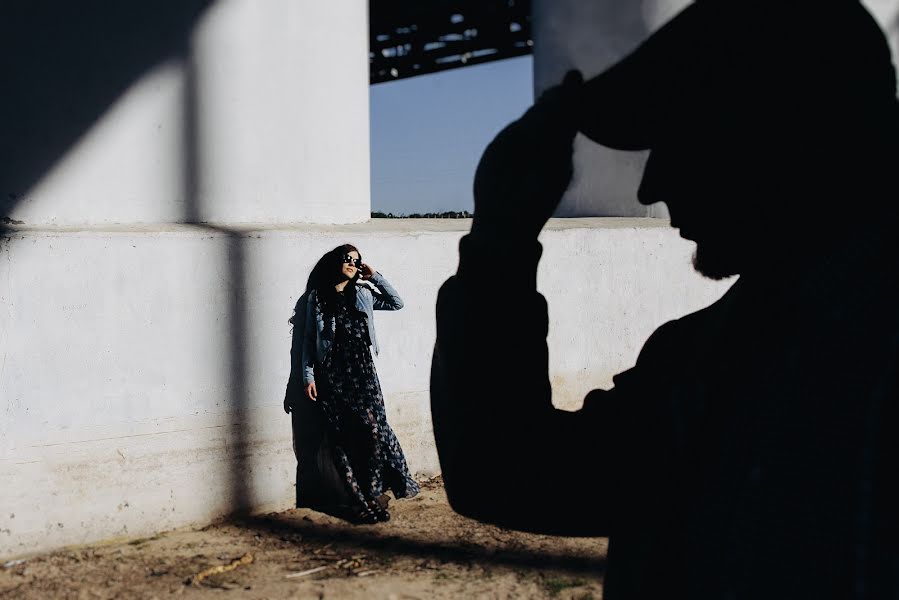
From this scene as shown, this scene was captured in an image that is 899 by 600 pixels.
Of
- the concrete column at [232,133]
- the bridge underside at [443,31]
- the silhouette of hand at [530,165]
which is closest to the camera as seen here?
the silhouette of hand at [530,165]

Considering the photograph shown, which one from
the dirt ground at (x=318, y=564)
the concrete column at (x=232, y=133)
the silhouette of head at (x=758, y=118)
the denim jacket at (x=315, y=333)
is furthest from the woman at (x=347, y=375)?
the silhouette of head at (x=758, y=118)

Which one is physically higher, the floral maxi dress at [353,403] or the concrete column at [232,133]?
the concrete column at [232,133]

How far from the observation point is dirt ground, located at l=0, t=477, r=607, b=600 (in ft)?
13.1

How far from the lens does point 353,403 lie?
5.18 metres

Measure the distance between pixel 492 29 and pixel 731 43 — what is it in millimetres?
11443

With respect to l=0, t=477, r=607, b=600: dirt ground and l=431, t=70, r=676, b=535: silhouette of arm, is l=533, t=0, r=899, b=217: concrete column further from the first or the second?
l=431, t=70, r=676, b=535: silhouette of arm

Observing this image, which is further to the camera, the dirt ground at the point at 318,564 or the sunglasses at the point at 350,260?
the sunglasses at the point at 350,260

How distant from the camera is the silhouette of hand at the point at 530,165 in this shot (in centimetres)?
78

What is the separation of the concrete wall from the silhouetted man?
3948 millimetres

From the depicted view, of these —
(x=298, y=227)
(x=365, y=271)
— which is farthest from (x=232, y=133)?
(x=365, y=271)

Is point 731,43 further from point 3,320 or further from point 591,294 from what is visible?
point 591,294

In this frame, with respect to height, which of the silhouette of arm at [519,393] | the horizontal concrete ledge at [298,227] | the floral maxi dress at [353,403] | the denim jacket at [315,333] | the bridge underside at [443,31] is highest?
the bridge underside at [443,31]

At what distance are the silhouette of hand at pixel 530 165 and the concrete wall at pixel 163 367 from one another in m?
4.02

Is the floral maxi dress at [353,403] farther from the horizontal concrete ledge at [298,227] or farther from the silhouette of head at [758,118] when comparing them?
the silhouette of head at [758,118]
